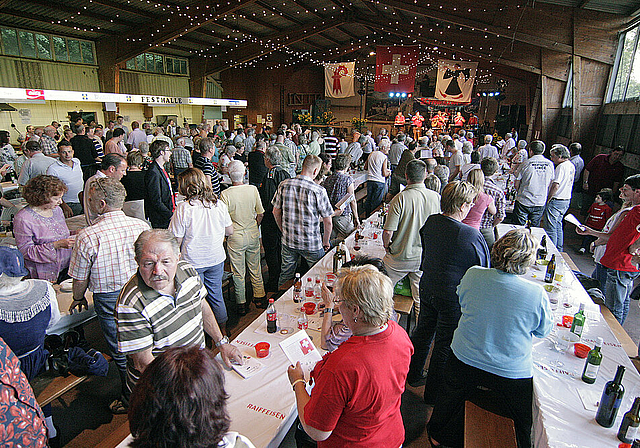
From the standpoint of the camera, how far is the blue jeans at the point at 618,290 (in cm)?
314

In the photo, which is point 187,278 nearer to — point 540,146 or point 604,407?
point 604,407

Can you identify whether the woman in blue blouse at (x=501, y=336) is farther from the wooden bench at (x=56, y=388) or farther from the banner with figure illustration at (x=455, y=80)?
the banner with figure illustration at (x=455, y=80)

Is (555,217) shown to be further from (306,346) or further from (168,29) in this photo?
(168,29)

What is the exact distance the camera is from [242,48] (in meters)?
16.4

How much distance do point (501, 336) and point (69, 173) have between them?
5121 millimetres

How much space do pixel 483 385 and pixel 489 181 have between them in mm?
2796

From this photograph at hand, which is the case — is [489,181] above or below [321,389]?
above

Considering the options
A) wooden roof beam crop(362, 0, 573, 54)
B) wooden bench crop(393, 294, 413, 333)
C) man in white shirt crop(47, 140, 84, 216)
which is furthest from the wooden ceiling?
wooden bench crop(393, 294, 413, 333)

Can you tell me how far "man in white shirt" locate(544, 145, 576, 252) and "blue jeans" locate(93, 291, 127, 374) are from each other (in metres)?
5.24

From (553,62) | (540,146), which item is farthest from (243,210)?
(553,62)

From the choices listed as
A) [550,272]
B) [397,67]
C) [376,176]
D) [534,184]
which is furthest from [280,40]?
[550,272]

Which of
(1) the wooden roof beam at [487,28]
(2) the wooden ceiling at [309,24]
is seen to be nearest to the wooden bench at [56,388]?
(2) the wooden ceiling at [309,24]

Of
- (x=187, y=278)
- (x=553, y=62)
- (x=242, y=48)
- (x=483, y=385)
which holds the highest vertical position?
(x=242, y=48)

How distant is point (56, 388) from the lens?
2.21m
